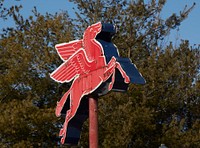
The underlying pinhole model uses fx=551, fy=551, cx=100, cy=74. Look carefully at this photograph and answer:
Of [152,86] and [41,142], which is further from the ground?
[152,86]

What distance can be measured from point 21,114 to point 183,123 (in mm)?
6185

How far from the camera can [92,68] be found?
10.3 metres

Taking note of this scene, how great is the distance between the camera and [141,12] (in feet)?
71.1

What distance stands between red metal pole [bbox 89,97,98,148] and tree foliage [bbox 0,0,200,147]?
25.5 ft

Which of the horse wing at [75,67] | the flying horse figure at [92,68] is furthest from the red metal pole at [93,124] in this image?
the horse wing at [75,67]

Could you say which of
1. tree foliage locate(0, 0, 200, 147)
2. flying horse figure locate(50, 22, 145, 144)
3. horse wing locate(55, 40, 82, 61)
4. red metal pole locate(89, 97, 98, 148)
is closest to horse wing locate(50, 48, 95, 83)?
flying horse figure locate(50, 22, 145, 144)

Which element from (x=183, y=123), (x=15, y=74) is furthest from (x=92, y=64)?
(x=183, y=123)

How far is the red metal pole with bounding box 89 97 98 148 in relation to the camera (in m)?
10.1

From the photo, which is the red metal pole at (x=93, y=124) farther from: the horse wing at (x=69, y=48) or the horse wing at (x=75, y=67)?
the horse wing at (x=69, y=48)

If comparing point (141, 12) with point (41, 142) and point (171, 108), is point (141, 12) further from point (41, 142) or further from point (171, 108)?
point (41, 142)

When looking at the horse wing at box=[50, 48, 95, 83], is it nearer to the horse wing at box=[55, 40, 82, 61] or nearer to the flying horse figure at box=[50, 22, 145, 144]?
the flying horse figure at box=[50, 22, 145, 144]

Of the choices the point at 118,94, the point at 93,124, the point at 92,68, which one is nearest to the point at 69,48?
the point at 92,68

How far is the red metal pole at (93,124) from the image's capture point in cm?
1007

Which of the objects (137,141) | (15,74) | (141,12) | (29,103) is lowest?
(137,141)
